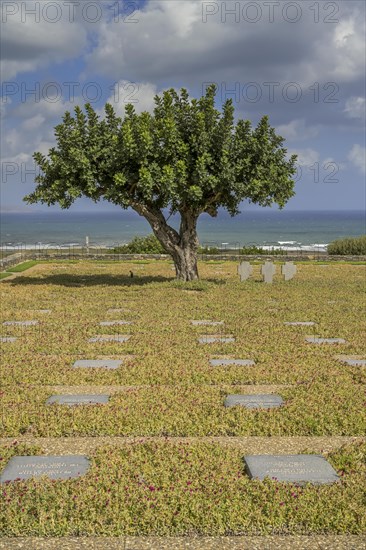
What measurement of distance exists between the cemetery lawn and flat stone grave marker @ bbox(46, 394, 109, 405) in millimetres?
122

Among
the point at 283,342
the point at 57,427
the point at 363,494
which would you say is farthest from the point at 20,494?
the point at 283,342

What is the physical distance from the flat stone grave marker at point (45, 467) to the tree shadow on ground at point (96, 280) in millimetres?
14004

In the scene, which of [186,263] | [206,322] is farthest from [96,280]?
[206,322]

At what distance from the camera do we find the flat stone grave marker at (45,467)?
16.1ft

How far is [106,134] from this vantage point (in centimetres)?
2000

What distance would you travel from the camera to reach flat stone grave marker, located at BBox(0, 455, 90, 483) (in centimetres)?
491

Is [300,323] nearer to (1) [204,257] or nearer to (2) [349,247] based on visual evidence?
(1) [204,257]

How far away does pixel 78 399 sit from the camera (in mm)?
7113

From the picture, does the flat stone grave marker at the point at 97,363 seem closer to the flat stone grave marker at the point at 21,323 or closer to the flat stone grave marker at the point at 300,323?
the flat stone grave marker at the point at 21,323

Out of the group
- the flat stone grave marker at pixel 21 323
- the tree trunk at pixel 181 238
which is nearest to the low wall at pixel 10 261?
the tree trunk at pixel 181 238

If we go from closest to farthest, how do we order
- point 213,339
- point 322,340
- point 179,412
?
point 179,412
point 322,340
point 213,339

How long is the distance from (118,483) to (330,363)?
5208 millimetres

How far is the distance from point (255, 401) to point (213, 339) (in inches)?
158

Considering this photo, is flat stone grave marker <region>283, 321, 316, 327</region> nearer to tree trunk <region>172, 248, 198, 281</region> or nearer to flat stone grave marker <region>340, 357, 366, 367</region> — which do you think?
flat stone grave marker <region>340, 357, 366, 367</region>
